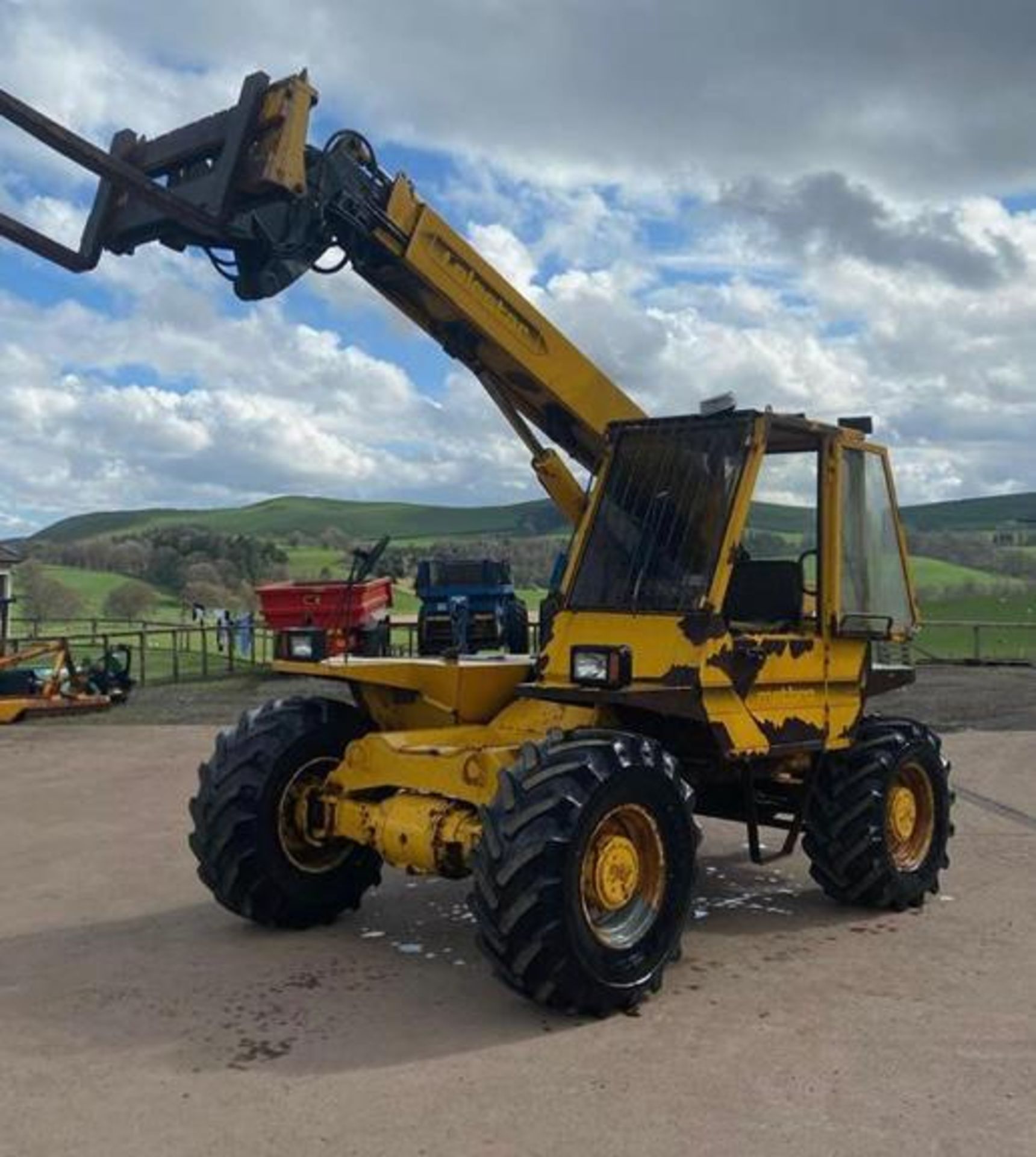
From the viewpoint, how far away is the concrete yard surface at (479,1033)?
4.28 meters

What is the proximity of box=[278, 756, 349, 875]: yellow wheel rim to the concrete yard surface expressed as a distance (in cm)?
38

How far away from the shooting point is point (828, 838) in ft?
23.5

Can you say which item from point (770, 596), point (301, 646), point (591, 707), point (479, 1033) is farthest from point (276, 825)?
point (770, 596)

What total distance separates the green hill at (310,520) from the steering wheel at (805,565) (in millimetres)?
59091

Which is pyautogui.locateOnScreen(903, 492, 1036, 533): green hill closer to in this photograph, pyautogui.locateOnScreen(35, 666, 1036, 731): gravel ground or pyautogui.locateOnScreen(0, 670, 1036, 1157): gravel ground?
pyautogui.locateOnScreen(35, 666, 1036, 731): gravel ground

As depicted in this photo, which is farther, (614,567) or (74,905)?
(74,905)

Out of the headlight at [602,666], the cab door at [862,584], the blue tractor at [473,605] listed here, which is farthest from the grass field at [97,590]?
the headlight at [602,666]

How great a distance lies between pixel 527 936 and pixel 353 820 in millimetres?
1514

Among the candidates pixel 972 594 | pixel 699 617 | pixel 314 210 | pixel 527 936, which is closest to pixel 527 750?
pixel 527 936

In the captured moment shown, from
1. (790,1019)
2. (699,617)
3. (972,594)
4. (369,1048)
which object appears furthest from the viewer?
(972,594)

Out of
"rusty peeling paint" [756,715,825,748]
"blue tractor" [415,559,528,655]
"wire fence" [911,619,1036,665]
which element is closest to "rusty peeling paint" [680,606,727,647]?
"rusty peeling paint" [756,715,825,748]

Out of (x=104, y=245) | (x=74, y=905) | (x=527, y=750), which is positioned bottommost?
(x=74, y=905)

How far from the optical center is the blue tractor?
53.3ft

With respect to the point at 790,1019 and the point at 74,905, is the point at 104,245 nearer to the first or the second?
the point at 74,905
